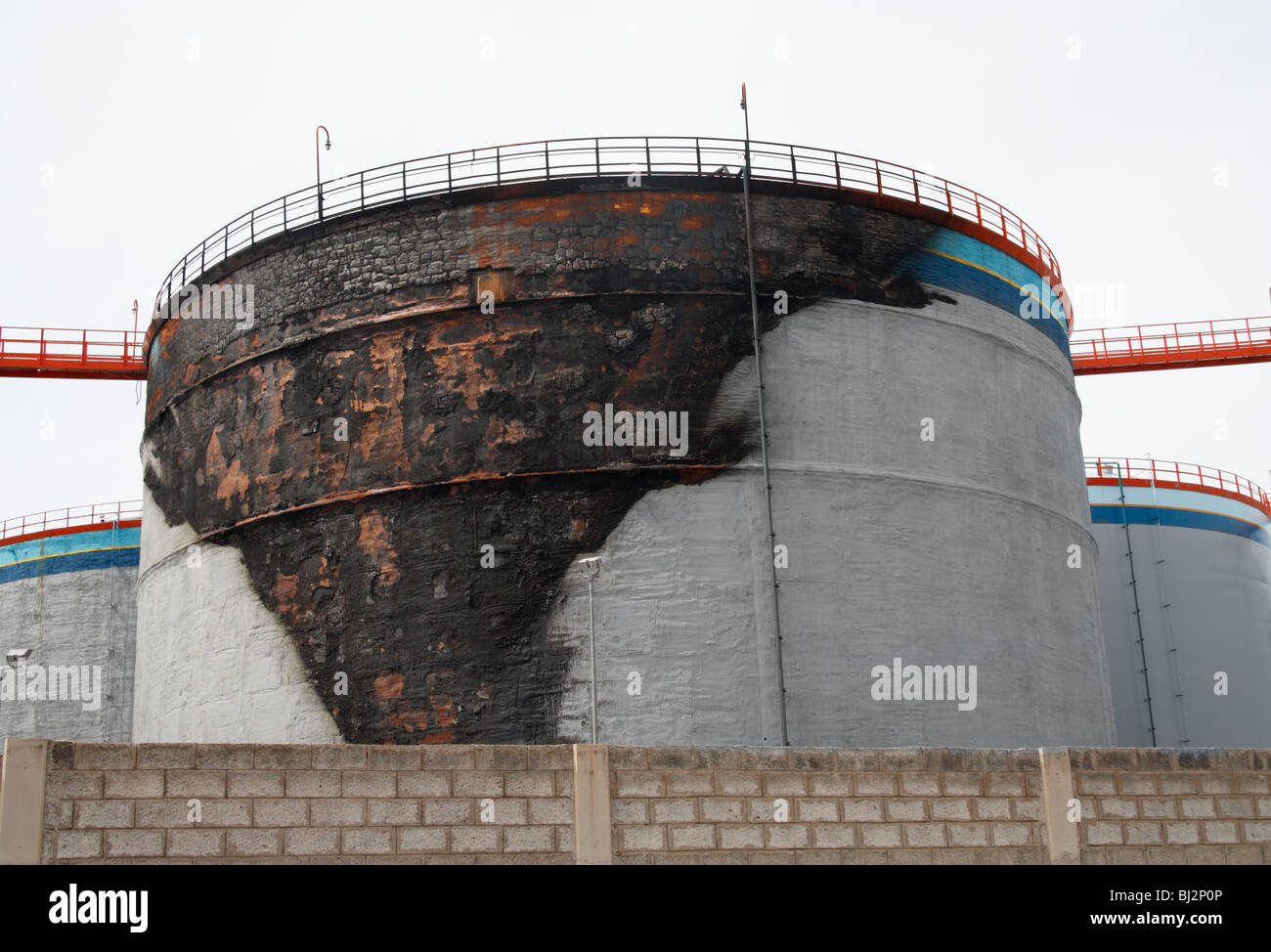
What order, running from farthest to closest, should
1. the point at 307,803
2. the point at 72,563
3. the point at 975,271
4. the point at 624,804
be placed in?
1. the point at 72,563
2. the point at 975,271
3. the point at 624,804
4. the point at 307,803

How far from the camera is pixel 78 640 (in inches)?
1210

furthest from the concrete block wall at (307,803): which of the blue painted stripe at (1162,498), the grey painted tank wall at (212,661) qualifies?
the blue painted stripe at (1162,498)

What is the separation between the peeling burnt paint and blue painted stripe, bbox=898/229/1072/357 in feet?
1.21

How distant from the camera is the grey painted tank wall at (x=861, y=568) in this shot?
1708 cm

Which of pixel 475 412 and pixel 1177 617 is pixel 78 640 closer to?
pixel 475 412

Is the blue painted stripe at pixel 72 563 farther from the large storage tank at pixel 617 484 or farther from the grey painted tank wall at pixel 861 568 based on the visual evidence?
the grey painted tank wall at pixel 861 568

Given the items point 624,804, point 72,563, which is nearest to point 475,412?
point 624,804

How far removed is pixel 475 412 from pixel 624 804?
26.8 feet

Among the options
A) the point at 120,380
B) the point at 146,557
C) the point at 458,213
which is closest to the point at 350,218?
the point at 458,213

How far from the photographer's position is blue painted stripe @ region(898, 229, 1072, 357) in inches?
778

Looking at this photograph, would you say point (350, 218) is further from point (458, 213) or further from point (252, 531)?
point (252, 531)

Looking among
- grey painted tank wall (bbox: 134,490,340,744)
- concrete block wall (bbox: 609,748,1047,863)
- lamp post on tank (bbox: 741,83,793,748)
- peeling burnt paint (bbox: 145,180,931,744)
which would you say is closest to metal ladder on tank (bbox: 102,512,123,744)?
grey painted tank wall (bbox: 134,490,340,744)

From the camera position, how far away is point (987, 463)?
19.3 m

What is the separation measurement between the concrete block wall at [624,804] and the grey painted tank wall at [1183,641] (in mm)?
17926
